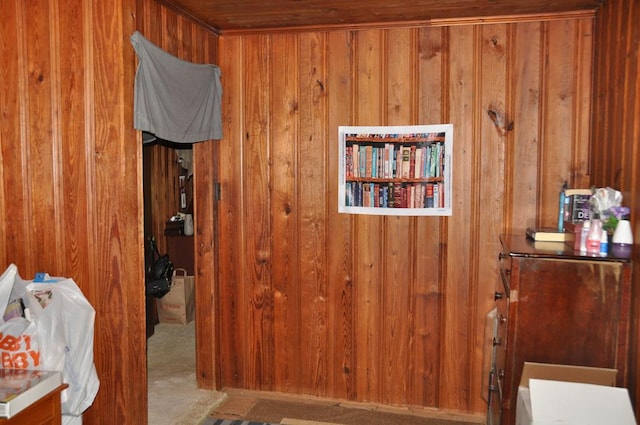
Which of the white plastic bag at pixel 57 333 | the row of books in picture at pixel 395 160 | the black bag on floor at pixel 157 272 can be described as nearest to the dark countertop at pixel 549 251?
the row of books in picture at pixel 395 160

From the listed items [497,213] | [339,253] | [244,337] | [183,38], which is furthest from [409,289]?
[183,38]

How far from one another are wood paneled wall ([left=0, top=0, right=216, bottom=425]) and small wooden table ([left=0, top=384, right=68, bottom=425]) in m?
0.60

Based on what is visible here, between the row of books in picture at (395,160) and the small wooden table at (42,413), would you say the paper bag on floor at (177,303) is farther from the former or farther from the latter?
the small wooden table at (42,413)

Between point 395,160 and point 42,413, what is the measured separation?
2.16 meters

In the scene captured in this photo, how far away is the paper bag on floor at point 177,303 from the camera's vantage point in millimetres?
4941

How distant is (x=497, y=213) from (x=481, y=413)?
1.17 meters

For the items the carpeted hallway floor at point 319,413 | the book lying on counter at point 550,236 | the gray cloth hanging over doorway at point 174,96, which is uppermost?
the gray cloth hanging over doorway at point 174,96

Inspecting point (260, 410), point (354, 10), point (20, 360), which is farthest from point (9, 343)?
point (354, 10)

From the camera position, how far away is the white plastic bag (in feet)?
6.93

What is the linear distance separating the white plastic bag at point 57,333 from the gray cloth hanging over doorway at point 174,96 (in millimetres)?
823

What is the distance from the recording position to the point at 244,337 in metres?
3.47

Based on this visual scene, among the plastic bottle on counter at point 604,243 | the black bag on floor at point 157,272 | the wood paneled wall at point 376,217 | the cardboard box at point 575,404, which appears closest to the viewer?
the cardboard box at point 575,404

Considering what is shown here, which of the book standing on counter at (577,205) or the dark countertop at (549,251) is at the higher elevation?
the book standing on counter at (577,205)

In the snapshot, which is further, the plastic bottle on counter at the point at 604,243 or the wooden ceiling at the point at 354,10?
the wooden ceiling at the point at 354,10
